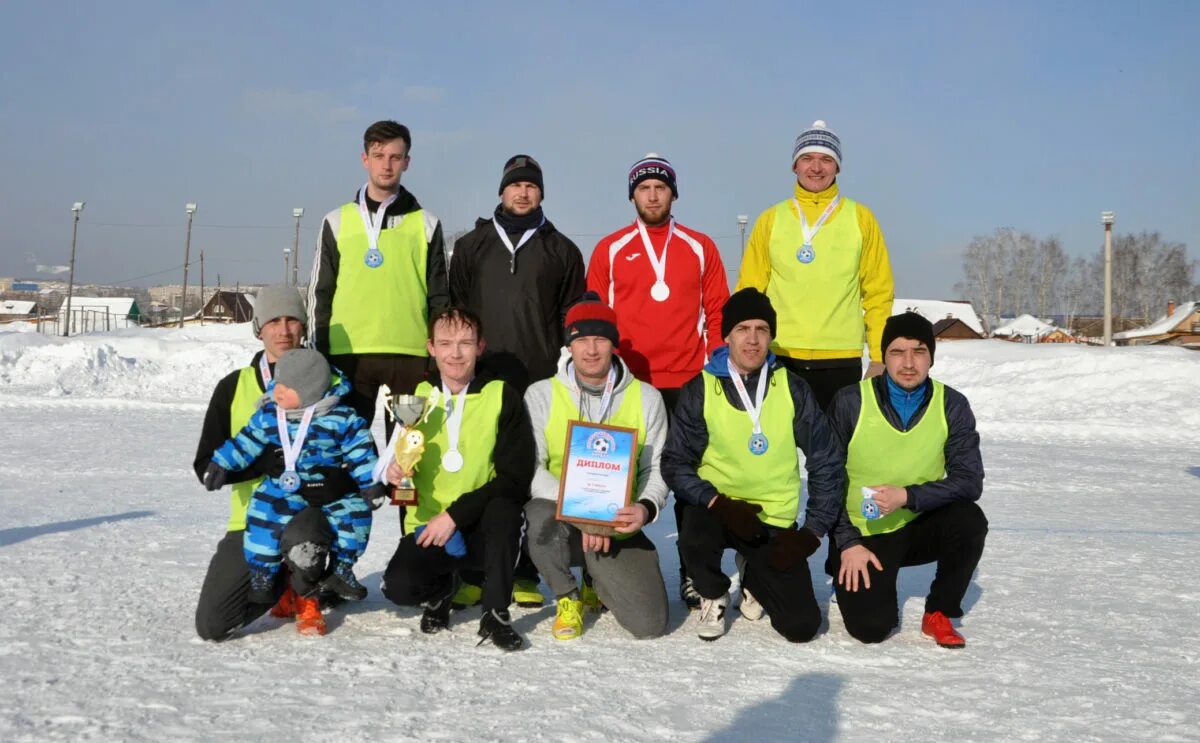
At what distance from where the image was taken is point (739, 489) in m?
4.43

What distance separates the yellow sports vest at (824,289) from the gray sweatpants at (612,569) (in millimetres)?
1523

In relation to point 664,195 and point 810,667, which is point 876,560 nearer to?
point 810,667

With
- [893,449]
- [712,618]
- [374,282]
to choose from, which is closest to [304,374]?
[374,282]

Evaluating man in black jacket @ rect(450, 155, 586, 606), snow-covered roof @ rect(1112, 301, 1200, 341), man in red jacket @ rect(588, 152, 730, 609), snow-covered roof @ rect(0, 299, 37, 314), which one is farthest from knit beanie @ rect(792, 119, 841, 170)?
snow-covered roof @ rect(0, 299, 37, 314)

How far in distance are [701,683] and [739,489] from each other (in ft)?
3.73

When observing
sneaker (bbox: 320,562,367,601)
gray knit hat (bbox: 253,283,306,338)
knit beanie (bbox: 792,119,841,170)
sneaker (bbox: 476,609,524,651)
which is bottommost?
sneaker (bbox: 476,609,524,651)

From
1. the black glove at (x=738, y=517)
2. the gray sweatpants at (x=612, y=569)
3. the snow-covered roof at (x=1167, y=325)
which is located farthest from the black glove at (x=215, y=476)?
the snow-covered roof at (x=1167, y=325)

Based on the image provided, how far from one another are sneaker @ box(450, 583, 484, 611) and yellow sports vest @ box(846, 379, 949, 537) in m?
1.88

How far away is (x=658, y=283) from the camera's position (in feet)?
16.6

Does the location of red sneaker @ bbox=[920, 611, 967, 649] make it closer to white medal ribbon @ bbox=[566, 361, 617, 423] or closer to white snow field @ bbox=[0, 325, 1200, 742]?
white snow field @ bbox=[0, 325, 1200, 742]

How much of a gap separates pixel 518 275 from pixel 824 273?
1.65 metres

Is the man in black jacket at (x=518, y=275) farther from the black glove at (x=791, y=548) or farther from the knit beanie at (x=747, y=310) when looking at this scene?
the black glove at (x=791, y=548)

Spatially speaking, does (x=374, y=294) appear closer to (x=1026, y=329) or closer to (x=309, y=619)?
(x=309, y=619)

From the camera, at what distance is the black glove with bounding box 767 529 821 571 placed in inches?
163
